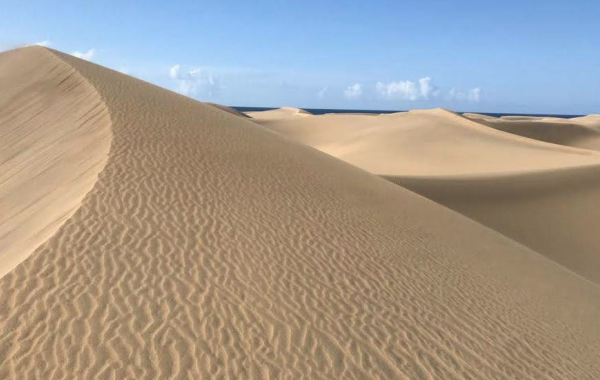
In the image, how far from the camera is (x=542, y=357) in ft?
21.7

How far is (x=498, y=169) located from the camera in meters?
25.8

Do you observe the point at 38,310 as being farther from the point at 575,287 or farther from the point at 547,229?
the point at 547,229

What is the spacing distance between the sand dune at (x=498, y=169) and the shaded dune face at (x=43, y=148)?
1091cm

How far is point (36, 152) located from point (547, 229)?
1588 centimetres

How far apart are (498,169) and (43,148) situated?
20.3m

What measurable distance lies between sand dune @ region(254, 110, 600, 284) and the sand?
7061 mm

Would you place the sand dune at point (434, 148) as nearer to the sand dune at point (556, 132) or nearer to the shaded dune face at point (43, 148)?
the sand dune at point (556, 132)

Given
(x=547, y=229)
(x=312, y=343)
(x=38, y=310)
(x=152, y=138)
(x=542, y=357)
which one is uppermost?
(x=152, y=138)

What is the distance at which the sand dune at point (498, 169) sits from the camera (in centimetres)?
1825

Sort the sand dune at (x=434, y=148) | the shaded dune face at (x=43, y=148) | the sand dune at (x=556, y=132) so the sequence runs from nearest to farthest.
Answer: the shaded dune face at (x=43, y=148) → the sand dune at (x=434, y=148) → the sand dune at (x=556, y=132)

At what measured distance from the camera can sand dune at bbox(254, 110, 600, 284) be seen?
1825 centimetres

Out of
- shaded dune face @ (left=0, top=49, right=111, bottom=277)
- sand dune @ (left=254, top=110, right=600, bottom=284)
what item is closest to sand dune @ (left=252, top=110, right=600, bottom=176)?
sand dune @ (left=254, top=110, right=600, bottom=284)

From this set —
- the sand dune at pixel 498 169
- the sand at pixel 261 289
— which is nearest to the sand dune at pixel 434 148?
the sand dune at pixel 498 169

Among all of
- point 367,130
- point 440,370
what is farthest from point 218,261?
point 367,130
